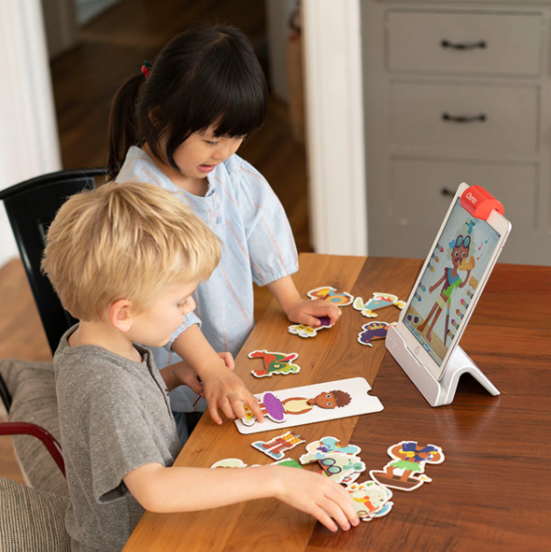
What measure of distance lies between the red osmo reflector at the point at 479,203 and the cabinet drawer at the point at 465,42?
1.70m

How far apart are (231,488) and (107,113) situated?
13.4ft

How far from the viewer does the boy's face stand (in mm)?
1043

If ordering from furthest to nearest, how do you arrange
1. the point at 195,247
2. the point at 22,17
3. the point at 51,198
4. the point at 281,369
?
the point at 22,17 < the point at 51,198 < the point at 281,369 < the point at 195,247

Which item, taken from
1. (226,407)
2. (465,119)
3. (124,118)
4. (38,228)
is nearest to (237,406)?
(226,407)

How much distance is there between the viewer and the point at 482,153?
2.86m

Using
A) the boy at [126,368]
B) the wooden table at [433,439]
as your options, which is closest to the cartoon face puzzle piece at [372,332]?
the wooden table at [433,439]

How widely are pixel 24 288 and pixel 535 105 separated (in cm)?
210

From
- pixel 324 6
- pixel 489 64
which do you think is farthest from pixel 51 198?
pixel 489 64

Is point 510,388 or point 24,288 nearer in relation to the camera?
point 510,388

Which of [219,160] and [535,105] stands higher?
[219,160]

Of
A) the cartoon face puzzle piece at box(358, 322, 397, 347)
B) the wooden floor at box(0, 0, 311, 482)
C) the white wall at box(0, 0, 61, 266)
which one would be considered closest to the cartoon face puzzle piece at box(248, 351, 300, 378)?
the cartoon face puzzle piece at box(358, 322, 397, 347)

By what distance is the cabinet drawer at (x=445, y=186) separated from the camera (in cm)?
287

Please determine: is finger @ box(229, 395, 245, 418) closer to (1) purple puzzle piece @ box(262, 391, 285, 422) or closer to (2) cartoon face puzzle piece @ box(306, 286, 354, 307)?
(1) purple puzzle piece @ box(262, 391, 285, 422)

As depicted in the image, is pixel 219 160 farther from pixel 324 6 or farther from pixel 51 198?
pixel 324 6
